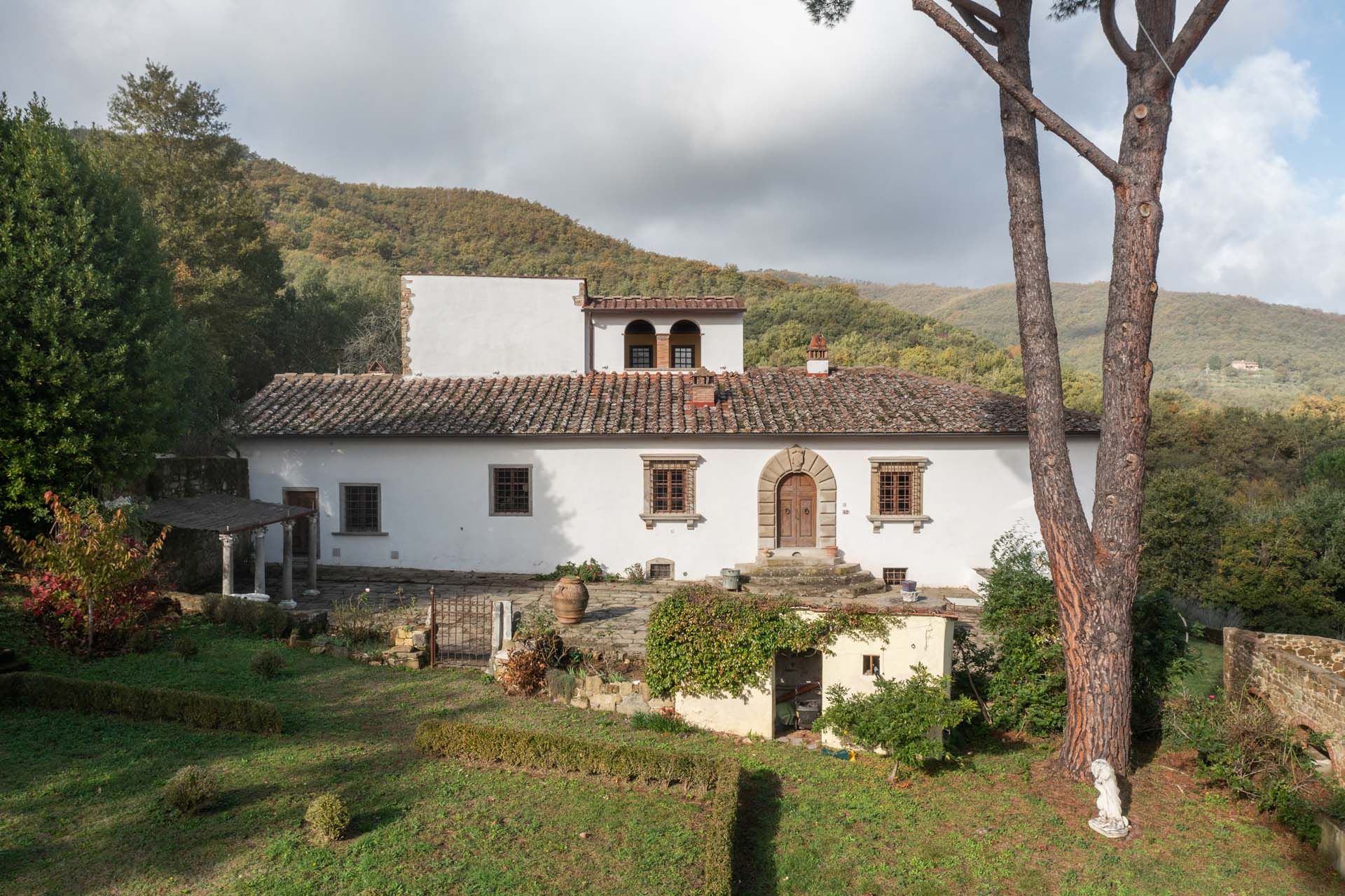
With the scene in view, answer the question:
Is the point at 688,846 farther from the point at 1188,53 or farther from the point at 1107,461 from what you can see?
the point at 1188,53

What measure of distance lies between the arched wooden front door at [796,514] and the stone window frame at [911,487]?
1321 millimetres

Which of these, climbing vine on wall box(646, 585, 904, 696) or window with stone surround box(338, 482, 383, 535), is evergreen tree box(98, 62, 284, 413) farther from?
climbing vine on wall box(646, 585, 904, 696)

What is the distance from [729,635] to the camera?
9.30 meters

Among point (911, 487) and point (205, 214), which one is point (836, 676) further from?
point (205, 214)

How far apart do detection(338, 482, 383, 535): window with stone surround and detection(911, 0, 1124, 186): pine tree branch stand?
15.0m

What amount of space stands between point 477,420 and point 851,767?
40.0 ft

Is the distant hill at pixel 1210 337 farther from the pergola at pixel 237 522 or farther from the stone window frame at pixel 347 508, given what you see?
the pergola at pixel 237 522

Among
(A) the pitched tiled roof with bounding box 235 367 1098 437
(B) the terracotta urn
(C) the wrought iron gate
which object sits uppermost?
(A) the pitched tiled roof with bounding box 235 367 1098 437

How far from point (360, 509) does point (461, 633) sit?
653 cm

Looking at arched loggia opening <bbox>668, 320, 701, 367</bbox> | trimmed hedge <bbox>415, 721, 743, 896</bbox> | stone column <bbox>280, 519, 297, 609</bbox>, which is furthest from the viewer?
arched loggia opening <bbox>668, 320, 701, 367</bbox>

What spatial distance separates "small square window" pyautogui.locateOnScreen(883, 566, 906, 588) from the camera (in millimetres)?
17078

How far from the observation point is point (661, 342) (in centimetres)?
2133

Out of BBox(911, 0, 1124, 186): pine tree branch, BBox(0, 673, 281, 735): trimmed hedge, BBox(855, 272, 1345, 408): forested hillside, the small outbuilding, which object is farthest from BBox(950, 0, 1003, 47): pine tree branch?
BBox(855, 272, 1345, 408): forested hillside

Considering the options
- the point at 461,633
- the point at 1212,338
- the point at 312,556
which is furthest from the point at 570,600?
the point at 1212,338
